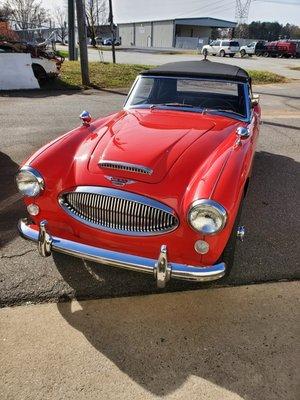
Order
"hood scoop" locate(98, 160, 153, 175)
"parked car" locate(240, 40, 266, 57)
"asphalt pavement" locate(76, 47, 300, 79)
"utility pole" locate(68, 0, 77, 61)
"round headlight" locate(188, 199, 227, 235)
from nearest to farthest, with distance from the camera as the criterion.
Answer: "round headlight" locate(188, 199, 227, 235), "hood scoop" locate(98, 160, 153, 175), "utility pole" locate(68, 0, 77, 61), "asphalt pavement" locate(76, 47, 300, 79), "parked car" locate(240, 40, 266, 57)

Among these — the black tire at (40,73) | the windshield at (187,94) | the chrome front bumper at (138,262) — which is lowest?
the black tire at (40,73)

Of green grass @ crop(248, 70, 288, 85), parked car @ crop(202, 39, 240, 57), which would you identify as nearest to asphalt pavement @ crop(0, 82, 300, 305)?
green grass @ crop(248, 70, 288, 85)

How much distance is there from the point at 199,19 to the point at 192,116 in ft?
199

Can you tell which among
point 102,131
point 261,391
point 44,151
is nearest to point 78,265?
point 44,151

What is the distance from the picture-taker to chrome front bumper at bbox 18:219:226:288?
2.63m

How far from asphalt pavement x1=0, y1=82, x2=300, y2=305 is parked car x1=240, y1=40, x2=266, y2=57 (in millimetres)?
36675

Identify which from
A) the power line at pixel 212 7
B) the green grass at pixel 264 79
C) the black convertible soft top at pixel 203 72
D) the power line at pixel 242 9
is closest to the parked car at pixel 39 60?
the green grass at pixel 264 79

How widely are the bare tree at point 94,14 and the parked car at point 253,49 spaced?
17.0 meters

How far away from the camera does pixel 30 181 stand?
119 inches

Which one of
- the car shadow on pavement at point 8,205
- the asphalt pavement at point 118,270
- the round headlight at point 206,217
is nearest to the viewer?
the round headlight at point 206,217

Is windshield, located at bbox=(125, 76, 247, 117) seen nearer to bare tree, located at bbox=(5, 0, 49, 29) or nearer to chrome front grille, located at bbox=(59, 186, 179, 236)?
chrome front grille, located at bbox=(59, 186, 179, 236)

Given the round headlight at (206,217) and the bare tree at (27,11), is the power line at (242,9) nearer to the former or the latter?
the bare tree at (27,11)

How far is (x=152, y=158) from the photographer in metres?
3.01

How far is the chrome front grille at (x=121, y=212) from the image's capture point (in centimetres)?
269
